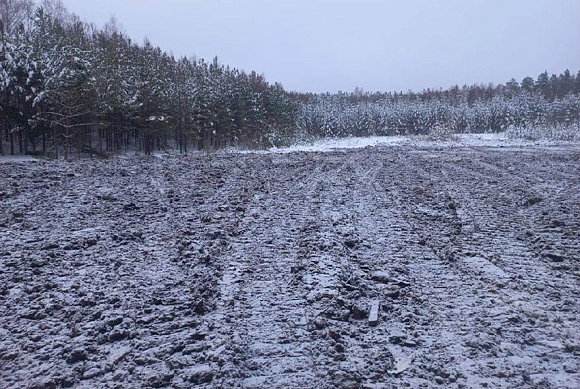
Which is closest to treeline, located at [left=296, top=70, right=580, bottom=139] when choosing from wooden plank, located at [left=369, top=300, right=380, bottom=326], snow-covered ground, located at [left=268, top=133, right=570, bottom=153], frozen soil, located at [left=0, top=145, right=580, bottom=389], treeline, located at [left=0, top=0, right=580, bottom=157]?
treeline, located at [left=0, top=0, right=580, bottom=157]

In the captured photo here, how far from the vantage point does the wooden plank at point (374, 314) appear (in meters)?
2.51

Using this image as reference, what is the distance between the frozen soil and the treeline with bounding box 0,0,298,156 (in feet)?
59.7

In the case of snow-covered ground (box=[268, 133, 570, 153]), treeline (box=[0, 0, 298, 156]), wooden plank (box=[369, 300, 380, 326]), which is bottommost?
wooden plank (box=[369, 300, 380, 326])

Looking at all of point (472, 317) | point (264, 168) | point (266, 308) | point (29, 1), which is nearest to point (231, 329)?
point (266, 308)

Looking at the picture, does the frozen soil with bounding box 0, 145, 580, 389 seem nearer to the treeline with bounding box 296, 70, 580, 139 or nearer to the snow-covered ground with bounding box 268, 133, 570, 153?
the snow-covered ground with bounding box 268, 133, 570, 153

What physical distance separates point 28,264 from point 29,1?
51.4 metres

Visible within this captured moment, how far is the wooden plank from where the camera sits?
2509 millimetres

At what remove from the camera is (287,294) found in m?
2.96

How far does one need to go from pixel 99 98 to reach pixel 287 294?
87.2 feet

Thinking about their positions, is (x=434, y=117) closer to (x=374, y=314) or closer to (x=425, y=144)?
(x=425, y=144)

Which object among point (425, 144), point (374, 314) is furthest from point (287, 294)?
point (425, 144)

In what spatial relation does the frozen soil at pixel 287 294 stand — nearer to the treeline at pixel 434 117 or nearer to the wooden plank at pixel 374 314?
the wooden plank at pixel 374 314

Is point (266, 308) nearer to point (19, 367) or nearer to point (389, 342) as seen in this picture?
point (389, 342)

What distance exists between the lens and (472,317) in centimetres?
255
